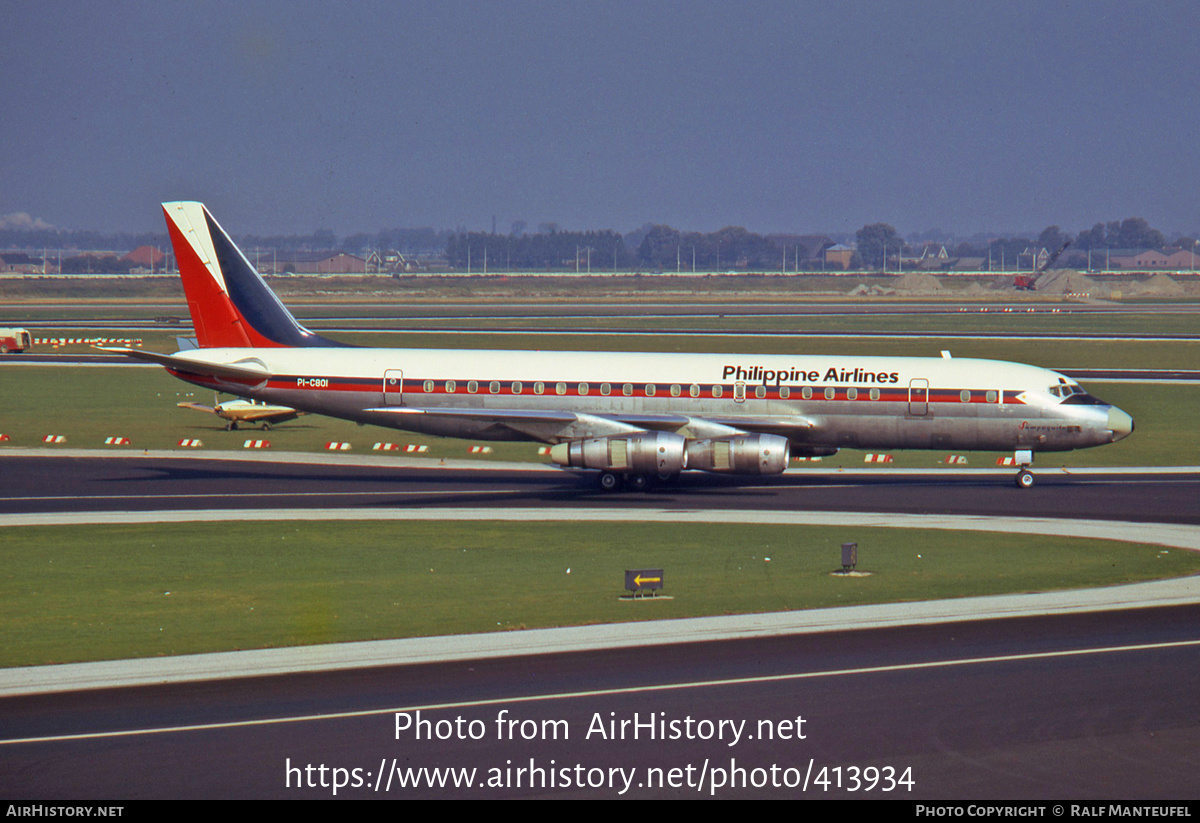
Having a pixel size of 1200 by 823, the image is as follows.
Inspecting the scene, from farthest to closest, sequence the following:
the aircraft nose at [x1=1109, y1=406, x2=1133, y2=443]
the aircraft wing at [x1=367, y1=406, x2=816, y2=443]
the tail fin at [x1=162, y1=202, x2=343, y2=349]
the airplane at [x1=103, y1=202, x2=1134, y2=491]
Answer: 1. the tail fin at [x1=162, y1=202, x2=343, y2=349]
2. the aircraft wing at [x1=367, y1=406, x2=816, y2=443]
3. the aircraft nose at [x1=1109, y1=406, x2=1133, y2=443]
4. the airplane at [x1=103, y1=202, x2=1134, y2=491]

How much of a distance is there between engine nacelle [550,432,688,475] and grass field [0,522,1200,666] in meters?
4.22

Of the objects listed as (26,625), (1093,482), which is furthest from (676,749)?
(1093,482)

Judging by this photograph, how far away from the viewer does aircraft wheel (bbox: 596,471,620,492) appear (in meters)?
42.2

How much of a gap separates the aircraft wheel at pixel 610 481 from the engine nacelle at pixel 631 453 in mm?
1727

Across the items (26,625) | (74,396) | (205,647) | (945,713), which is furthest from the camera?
(74,396)

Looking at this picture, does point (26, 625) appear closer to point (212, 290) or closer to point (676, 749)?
point (676, 749)

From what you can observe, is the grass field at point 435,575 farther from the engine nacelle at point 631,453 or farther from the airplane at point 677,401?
the airplane at point 677,401

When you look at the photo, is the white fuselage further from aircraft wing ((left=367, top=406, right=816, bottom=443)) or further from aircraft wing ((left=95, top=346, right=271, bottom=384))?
aircraft wing ((left=95, top=346, right=271, bottom=384))

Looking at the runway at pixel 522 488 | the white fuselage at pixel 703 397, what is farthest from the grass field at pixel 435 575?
the white fuselage at pixel 703 397

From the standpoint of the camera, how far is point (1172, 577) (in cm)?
2830

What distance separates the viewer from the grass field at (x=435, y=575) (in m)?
23.8

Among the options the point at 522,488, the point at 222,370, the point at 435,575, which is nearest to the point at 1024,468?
the point at 522,488

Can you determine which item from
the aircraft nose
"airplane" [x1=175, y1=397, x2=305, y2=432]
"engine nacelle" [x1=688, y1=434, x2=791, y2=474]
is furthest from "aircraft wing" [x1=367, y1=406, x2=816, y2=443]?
"airplane" [x1=175, y1=397, x2=305, y2=432]

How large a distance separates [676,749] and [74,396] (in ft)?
196
